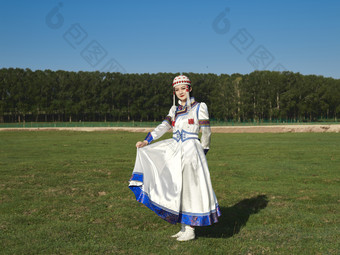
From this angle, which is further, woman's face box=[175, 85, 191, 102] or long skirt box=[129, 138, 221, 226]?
woman's face box=[175, 85, 191, 102]

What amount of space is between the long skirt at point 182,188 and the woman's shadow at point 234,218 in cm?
93

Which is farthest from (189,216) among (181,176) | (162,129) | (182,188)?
(162,129)

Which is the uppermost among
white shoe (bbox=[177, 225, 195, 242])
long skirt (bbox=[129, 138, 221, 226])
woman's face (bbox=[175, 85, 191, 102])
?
woman's face (bbox=[175, 85, 191, 102])

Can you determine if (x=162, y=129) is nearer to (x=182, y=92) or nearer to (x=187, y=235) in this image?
(x=182, y=92)

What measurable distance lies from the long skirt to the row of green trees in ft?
309

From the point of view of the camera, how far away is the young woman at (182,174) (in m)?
5.71

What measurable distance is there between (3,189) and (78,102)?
95.2 metres

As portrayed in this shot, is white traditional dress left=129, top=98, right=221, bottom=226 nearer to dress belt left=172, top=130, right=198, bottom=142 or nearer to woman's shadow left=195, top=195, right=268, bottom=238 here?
dress belt left=172, top=130, right=198, bottom=142

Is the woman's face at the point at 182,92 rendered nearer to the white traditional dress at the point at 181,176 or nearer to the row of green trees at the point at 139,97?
the white traditional dress at the point at 181,176

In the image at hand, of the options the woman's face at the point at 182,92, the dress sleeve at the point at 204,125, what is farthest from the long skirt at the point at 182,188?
the woman's face at the point at 182,92

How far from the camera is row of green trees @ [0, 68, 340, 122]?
97.4 metres

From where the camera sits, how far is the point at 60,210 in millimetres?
8148

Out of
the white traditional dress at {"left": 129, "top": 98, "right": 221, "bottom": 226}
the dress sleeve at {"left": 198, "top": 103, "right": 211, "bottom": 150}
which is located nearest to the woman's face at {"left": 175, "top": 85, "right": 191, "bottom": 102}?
the white traditional dress at {"left": 129, "top": 98, "right": 221, "bottom": 226}

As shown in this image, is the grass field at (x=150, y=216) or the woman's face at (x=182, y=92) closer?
the grass field at (x=150, y=216)
